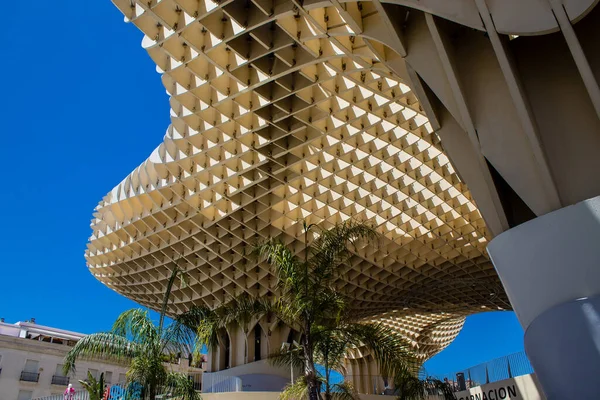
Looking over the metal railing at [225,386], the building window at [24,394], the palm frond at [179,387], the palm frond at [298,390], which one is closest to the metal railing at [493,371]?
the palm frond at [298,390]

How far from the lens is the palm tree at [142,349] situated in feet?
43.3

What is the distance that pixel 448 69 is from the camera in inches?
336

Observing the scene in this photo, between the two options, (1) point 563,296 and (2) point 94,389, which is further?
(2) point 94,389

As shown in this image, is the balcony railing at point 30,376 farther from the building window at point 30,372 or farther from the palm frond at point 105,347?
the palm frond at point 105,347

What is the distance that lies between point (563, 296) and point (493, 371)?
14.3 meters

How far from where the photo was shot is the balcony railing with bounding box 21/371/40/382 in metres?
33.9

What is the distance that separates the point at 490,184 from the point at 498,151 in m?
0.69

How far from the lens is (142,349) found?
13539mm

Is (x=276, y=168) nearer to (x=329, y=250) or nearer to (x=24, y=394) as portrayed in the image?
(x=329, y=250)

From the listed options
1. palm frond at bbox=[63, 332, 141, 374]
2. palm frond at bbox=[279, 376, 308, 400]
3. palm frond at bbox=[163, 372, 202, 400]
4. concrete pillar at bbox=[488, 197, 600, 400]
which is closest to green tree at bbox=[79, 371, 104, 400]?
palm frond at bbox=[63, 332, 141, 374]

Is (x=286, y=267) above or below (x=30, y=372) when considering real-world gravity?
below

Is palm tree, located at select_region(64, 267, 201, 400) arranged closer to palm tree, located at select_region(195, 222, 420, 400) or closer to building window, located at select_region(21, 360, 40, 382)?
palm tree, located at select_region(195, 222, 420, 400)

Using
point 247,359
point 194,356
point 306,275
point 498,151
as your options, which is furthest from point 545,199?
point 247,359

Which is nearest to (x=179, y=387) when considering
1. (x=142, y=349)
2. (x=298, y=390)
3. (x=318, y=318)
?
(x=142, y=349)
